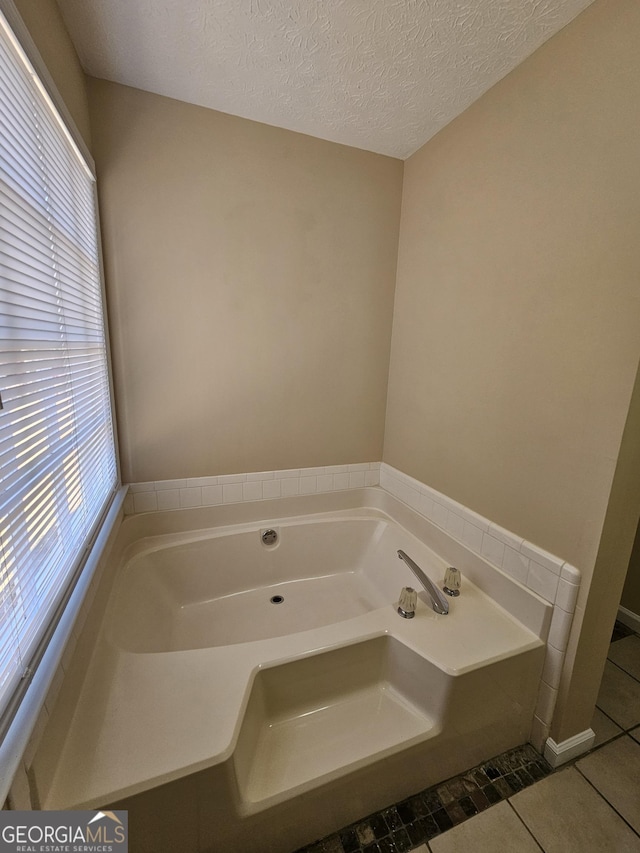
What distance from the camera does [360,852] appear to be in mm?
966

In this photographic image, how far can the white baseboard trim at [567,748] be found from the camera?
3.90 feet

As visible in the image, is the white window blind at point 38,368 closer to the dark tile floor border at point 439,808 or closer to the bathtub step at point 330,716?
the bathtub step at point 330,716

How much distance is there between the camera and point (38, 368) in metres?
0.85

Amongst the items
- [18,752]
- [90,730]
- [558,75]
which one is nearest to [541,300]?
[558,75]

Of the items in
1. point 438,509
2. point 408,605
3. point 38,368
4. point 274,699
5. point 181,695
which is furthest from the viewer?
point 438,509

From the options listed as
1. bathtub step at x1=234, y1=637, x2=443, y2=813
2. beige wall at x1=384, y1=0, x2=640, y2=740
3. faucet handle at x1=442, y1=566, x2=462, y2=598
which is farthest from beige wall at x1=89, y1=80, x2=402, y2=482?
bathtub step at x1=234, y1=637, x2=443, y2=813

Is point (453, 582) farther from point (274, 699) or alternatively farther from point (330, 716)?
point (274, 699)

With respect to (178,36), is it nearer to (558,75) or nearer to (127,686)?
(558,75)

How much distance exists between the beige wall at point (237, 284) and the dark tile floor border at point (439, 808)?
4.62 feet

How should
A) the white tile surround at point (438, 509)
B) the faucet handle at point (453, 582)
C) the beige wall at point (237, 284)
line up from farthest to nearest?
the beige wall at point (237, 284) < the faucet handle at point (453, 582) < the white tile surround at point (438, 509)

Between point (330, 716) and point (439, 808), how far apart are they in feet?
1.32

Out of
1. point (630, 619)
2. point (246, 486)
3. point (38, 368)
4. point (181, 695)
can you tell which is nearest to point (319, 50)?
point (38, 368)

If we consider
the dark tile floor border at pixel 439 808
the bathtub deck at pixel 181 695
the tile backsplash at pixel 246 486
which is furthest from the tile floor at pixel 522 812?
the tile backsplash at pixel 246 486

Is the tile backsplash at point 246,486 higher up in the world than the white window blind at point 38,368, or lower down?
lower down
